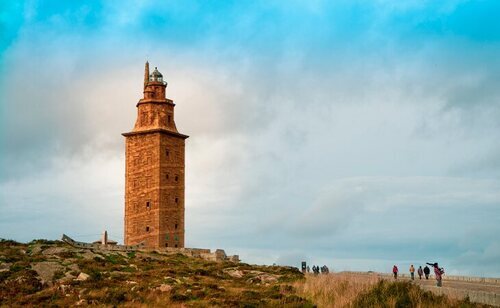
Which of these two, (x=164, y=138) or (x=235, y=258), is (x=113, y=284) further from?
(x=164, y=138)

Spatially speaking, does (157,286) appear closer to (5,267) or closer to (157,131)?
(5,267)

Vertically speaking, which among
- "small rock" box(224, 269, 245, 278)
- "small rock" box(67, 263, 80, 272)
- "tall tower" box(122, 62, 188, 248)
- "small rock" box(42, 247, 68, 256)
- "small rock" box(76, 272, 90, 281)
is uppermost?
"tall tower" box(122, 62, 188, 248)

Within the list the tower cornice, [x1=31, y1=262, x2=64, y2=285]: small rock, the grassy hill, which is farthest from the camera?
the tower cornice

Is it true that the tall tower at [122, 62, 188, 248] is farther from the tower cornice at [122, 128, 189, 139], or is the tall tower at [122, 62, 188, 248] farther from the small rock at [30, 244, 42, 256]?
the small rock at [30, 244, 42, 256]

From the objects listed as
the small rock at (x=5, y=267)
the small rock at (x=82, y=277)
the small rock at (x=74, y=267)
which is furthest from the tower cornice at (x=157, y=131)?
the small rock at (x=82, y=277)

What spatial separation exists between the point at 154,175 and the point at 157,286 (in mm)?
29638

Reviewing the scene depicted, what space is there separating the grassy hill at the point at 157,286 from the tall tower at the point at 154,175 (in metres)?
13.7

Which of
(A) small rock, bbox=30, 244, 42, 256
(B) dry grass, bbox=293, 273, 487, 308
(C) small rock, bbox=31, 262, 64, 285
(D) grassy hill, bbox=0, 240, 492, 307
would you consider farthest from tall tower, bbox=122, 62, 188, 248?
(B) dry grass, bbox=293, 273, 487, 308

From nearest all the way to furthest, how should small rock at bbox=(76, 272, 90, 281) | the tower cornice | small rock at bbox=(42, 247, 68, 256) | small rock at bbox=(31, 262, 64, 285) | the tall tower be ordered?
small rock at bbox=(76, 272, 90, 281) < small rock at bbox=(31, 262, 64, 285) < small rock at bbox=(42, 247, 68, 256) < the tall tower < the tower cornice

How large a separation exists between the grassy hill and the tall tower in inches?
540

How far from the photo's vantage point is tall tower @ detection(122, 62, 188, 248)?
59375mm

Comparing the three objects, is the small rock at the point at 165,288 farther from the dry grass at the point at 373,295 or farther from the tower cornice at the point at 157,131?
the tower cornice at the point at 157,131

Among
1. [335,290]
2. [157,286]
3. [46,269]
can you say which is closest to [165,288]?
[157,286]

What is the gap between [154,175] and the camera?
60094mm
